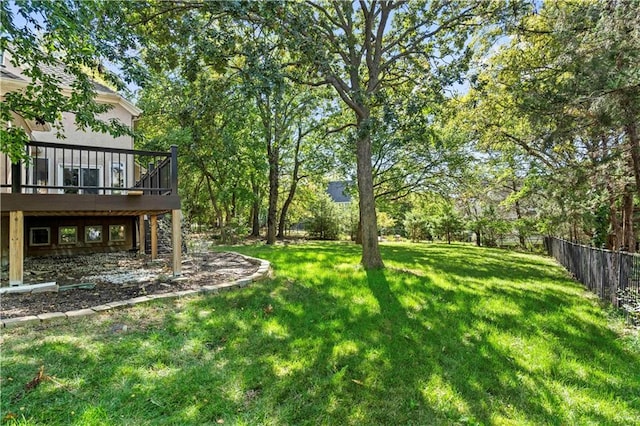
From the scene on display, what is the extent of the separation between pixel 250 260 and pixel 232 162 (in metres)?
6.81

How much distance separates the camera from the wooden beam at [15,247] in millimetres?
5098

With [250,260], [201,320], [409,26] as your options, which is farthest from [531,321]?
[409,26]

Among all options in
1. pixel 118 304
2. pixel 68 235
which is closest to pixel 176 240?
pixel 118 304

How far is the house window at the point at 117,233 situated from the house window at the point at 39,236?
1539 mm

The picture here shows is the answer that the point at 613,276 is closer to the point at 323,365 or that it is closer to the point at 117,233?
the point at 323,365

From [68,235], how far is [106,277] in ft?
15.4

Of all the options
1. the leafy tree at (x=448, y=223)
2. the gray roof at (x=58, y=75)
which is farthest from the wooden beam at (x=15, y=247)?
the leafy tree at (x=448, y=223)

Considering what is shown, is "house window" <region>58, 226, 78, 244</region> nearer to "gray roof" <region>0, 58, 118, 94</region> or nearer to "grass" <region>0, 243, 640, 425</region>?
"gray roof" <region>0, 58, 118, 94</region>

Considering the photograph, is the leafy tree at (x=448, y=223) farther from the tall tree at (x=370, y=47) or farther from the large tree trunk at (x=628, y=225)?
the tall tree at (x=370, y=47)

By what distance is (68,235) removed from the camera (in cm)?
959

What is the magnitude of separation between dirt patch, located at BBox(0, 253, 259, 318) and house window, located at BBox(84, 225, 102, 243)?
802 mm

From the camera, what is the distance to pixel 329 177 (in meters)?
20.4

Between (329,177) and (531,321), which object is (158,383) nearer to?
(531,321)

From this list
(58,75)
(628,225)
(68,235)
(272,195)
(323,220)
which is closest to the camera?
(58,75)
